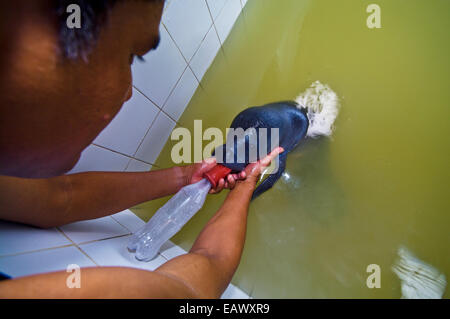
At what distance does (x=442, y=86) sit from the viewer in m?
0.64

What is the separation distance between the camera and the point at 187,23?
2.27 feet

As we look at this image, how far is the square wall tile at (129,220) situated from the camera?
760 millimetres

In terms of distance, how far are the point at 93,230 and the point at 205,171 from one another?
1.17 ft

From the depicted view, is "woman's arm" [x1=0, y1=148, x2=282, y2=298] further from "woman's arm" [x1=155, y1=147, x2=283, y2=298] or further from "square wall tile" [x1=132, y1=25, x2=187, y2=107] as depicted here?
"square wall tile" [x1=132, y1=25, x2=187, y2=107]

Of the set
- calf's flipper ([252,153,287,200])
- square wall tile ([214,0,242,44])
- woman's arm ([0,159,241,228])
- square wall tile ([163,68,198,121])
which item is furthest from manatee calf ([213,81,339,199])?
square wall tile ([214,0,242,44])

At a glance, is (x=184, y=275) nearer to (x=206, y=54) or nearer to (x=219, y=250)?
(x=219, y=250)

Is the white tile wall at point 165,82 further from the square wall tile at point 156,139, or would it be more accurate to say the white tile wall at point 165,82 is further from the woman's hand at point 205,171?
the woman's hand at point 205,171

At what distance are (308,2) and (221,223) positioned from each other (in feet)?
2.62

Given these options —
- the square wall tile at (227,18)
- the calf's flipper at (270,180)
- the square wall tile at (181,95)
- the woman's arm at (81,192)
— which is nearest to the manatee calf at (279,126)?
the calf's flipper at (270,180)

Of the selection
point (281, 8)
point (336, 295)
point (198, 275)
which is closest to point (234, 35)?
point (281, 8)

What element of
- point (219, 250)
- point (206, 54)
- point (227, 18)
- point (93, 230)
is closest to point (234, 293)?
point (219, 250)

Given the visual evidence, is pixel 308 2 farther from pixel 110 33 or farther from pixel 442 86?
pixel 110 33

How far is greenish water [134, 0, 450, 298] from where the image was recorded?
2.12ft

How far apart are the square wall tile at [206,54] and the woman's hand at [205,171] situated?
345 mm
